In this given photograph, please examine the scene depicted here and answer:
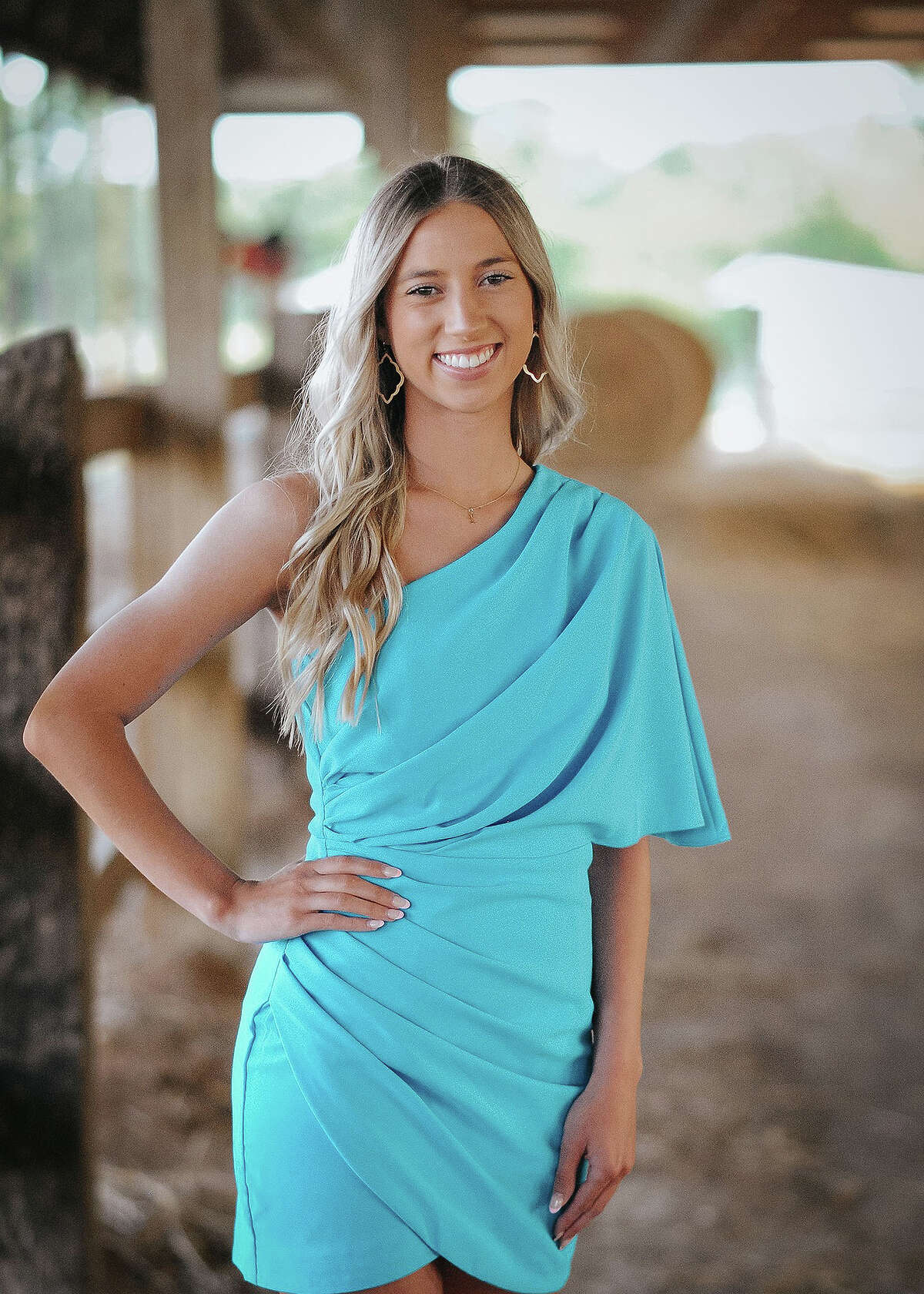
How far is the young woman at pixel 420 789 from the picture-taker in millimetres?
991

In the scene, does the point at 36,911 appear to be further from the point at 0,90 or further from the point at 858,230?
the point at 858,230

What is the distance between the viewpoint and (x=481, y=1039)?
1.00 meters

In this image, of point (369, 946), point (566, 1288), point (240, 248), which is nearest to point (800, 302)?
point (240, 248)

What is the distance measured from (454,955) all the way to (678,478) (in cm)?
215

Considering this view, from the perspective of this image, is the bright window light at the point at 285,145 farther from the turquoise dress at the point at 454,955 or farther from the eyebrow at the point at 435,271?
the turquoise dress at the point at 454,955

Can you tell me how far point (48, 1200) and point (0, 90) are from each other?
285 cm

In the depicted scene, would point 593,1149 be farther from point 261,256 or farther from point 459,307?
point 261,256

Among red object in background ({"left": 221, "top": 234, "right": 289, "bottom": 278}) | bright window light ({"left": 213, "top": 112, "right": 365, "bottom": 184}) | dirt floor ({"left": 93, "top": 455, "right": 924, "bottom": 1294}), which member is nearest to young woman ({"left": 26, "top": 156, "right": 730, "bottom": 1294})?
dirt floor ({"left": 93, "top": 455, "right": 924, "bottom": 1294})

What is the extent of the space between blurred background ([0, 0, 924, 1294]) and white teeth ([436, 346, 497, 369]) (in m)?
1.39

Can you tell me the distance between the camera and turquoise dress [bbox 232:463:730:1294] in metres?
0.99

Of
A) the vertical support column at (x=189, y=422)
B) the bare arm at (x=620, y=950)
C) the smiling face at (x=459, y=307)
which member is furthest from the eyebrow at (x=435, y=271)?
the vertical support column at (x=189, y=422)

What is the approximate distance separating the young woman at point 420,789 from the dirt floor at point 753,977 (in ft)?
5.18

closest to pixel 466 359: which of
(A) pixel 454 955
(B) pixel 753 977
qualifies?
(A) pixel 454 955

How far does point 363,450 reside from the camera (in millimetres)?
1070
